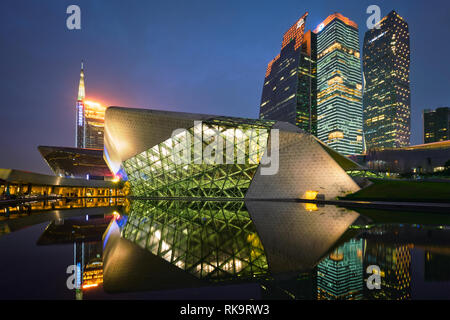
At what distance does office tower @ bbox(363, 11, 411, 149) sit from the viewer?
145 metres

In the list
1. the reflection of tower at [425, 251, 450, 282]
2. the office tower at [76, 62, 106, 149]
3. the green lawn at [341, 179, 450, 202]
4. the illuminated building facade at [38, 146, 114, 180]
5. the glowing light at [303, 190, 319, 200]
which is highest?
the office tower at [76, 62, 106, 149]

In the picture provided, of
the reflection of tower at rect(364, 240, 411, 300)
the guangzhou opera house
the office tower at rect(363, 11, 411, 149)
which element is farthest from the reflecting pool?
the office tower at rect(363, 11, 411, 149)

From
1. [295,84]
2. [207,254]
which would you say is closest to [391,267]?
[207,254]

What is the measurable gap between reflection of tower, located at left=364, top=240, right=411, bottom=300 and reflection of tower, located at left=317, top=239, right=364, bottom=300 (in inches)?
7.9

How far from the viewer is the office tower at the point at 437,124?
5591 inches

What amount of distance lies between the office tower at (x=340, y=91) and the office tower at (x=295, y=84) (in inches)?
228

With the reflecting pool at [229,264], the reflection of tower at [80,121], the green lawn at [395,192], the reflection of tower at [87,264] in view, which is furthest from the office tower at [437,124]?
the reflection of tower at [80,121]

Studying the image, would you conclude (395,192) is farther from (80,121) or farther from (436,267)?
(80,121)

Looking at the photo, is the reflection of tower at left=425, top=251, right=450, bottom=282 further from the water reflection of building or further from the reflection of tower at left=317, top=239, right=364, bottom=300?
the water reflection of building

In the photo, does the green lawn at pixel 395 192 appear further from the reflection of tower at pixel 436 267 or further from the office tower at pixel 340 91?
the office tower at pixel 340 91

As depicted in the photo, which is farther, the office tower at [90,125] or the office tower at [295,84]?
the office tower at [90,125]

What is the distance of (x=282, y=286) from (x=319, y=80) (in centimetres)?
16302

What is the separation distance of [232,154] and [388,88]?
17801 cm

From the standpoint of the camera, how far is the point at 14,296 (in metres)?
3.52
